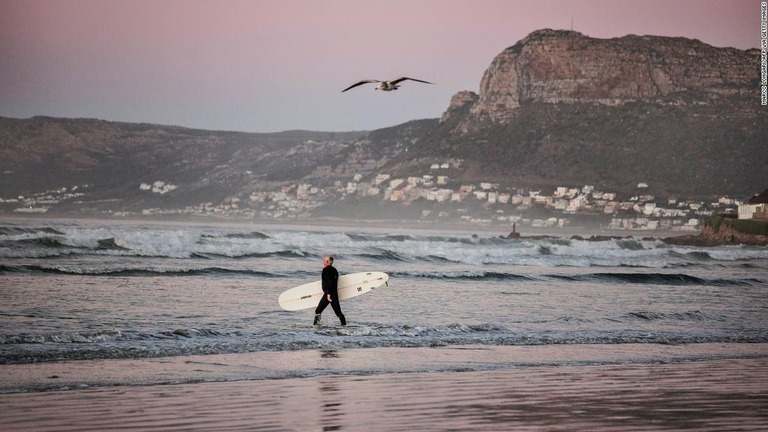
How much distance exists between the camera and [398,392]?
1249 centimetres

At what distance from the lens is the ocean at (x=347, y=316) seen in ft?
50.3

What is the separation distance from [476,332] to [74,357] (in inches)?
299

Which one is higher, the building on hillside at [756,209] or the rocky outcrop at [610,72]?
the rocky outcrop at [610,72]

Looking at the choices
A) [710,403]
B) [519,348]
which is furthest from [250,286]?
[710,403]

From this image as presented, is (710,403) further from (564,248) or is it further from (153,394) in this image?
(564,248)

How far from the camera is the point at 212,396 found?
11938mm

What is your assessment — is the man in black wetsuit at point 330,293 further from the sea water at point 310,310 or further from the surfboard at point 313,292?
the surfboard at point 313,292

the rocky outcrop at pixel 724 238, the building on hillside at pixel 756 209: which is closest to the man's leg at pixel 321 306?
the rocky outcrop at pixel 724 238

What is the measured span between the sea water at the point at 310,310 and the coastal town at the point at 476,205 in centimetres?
5642

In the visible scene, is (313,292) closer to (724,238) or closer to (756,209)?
(724,238)

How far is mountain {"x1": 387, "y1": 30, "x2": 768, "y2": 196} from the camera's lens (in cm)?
13412

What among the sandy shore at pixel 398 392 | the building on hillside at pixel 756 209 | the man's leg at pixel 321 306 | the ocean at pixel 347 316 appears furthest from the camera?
the building on hillside at pixel 756 209

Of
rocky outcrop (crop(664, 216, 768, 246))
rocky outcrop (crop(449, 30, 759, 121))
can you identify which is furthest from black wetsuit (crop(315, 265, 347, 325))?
rocky outcrop (crop(449, 30, 759, 121))

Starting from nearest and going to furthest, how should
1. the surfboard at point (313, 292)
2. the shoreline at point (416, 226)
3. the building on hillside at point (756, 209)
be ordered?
the surfboard at point (313, 292) → the building on hillside at point (756, 209) → the shoreline at point (416, 226)
